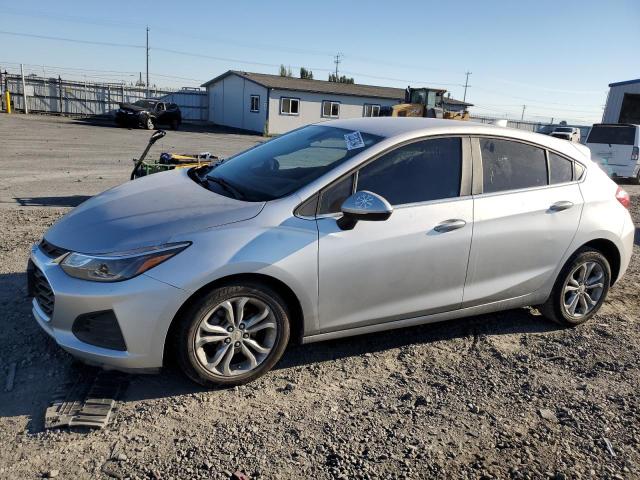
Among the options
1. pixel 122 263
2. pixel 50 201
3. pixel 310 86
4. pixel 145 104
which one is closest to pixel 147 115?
pixel 145 104

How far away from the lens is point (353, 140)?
3822mm

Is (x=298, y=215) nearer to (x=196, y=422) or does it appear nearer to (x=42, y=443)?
(x=196, y=422)

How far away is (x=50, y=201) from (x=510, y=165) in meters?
7.00

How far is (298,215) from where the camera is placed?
3.31 meters

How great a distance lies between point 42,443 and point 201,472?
2.79 feet

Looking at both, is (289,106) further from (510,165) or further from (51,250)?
(51,250)

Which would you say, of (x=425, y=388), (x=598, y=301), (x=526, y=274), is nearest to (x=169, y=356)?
(x=425, y=388)

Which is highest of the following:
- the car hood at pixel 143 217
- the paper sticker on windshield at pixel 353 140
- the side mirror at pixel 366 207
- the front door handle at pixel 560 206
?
the paper sticker on windshield at pixel 353 140

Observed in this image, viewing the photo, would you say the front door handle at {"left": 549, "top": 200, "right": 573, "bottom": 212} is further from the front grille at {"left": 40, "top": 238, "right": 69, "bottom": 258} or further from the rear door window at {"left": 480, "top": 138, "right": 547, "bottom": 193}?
the front grille at {"left": 40, "top": 238, "right": 69, "bottom": 258}

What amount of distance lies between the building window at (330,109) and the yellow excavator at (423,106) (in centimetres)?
1267

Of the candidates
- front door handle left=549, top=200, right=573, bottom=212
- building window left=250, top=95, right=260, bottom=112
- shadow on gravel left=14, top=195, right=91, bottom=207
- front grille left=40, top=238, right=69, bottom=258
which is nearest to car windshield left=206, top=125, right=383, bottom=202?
front grille left=40, top=238, right=69, bottom=258

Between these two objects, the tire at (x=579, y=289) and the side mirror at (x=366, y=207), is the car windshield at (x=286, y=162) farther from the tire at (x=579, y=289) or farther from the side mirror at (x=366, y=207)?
the tire at (x=579, y=289)

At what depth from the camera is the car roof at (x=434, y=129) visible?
3826 mm

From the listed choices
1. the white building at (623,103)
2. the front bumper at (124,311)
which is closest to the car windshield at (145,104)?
the white building at (623,103)
